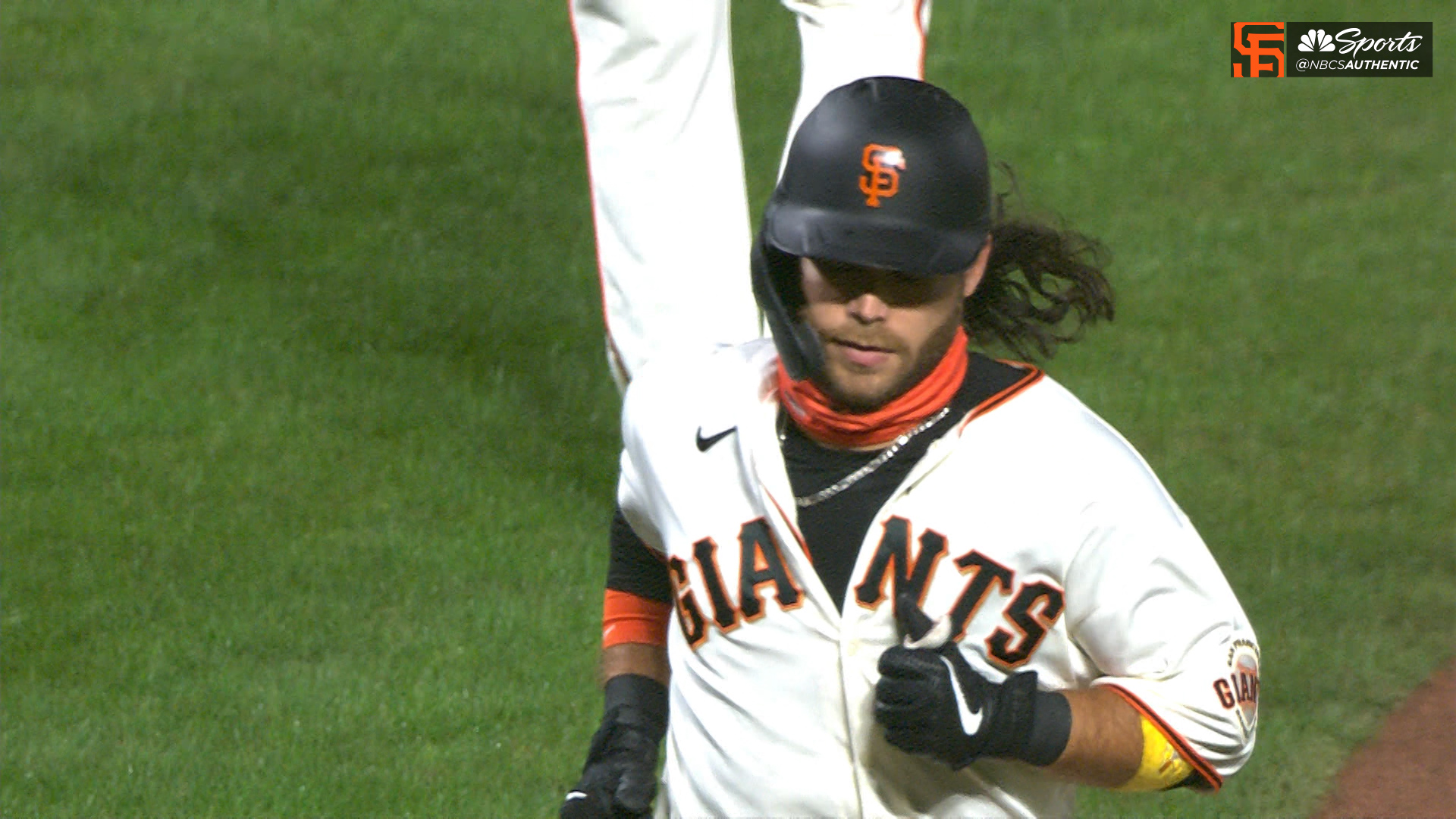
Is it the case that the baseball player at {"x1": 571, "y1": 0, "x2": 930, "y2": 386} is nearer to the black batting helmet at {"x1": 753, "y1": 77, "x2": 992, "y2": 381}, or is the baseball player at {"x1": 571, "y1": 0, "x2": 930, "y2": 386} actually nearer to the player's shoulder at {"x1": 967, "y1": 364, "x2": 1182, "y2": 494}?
the black batting helmet at {"x1": 753, "y1": 77, "x2": 992, "y2": 381}

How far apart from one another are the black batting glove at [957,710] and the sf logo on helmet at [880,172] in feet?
1.88

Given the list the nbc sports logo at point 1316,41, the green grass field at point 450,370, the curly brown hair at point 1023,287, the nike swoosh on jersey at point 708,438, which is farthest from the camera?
the nbc sports logo at point 1316,41

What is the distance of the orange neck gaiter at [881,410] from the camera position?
9.11 feet

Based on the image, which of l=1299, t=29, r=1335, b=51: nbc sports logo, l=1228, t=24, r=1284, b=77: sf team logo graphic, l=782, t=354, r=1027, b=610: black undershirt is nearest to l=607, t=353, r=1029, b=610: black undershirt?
l=782, t=354, r=1027, b=610: black undershirt

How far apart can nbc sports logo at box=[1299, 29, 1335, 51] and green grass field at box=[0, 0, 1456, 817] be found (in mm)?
135

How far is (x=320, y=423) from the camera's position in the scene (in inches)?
268

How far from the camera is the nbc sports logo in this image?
33.0 feet

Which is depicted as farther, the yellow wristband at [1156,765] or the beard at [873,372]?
the beard at [873,372]

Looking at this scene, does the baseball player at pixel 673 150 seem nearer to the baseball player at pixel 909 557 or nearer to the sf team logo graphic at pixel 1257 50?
the baseball player at pixel 909 557

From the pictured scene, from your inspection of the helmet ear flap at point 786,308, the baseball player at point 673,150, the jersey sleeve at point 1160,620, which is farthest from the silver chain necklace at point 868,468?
the baseball player at point 673,150

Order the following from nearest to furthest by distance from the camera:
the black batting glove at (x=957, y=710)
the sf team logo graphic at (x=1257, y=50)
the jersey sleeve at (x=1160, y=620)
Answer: the black batting glove at (x=957, y=710)
the jersey sleeve at (x=1160, y=620)
the sf team logo graphic at (x=1257, y=50)

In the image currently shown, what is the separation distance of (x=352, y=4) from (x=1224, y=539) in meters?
6.28

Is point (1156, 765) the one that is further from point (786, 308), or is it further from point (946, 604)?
point (786, 308)

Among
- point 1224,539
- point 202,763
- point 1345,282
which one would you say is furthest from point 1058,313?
point 1345,282
